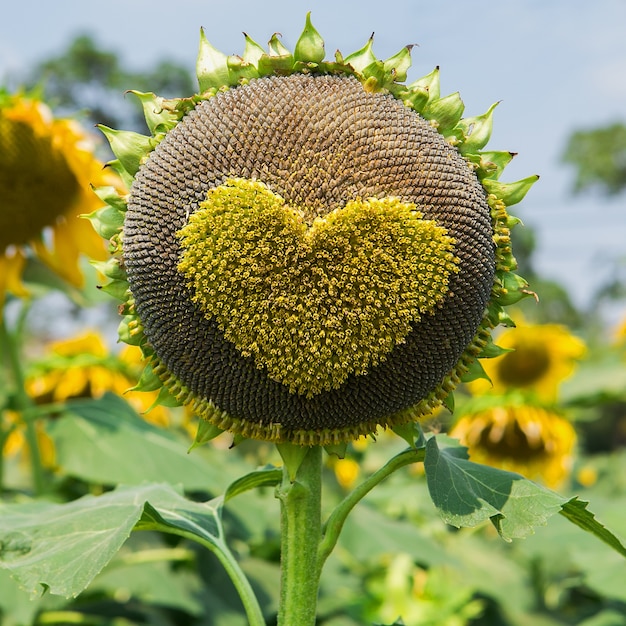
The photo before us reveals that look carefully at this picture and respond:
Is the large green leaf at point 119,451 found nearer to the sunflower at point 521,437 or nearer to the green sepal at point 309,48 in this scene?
the green sepal at point 309,48

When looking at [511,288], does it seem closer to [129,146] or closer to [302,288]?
[302,288]

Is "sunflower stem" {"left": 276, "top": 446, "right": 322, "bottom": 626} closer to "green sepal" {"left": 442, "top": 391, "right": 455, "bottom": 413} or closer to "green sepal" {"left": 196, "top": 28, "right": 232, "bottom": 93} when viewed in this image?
"green sepal" {"left": 442, "top": 391, "right": 455, "bottom": 413}

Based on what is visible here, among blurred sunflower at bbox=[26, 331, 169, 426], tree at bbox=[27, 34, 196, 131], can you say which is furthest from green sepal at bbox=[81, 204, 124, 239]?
tree at bbox=[27, 34, 196, 131]

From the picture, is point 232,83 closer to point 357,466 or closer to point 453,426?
point 453,426

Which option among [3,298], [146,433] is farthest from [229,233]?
[3,298]

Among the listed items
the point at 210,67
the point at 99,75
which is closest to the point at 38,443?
the point at 210,67

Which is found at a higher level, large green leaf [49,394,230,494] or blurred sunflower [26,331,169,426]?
large green leaf [49,394,230,494]
